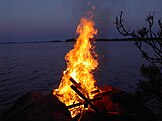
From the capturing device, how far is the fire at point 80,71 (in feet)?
43.7

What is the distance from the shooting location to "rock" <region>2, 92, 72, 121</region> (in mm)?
10102

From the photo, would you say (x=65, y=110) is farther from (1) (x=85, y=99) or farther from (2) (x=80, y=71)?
(2) (x=80, y=71)

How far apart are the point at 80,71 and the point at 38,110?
426cm

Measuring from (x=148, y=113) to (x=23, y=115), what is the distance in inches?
333

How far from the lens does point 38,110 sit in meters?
10.6

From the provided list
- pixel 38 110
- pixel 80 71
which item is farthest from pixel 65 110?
pixel 80 71

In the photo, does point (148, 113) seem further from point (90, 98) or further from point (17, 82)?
point (17, 82)

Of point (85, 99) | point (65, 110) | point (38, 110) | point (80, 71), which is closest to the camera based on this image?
point (38, 110)

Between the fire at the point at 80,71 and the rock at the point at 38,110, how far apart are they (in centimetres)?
180

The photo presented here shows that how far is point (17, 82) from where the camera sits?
110ft

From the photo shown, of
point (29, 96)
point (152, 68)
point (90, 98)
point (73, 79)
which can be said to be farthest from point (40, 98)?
point (152, 68)

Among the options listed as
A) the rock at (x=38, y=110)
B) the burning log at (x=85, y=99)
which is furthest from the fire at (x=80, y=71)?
the rock at (x=38, y=110)

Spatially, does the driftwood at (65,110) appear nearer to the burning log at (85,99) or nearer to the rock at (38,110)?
the rock at (38,110)

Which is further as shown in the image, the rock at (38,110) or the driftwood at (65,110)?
the driftwood at (65,110)
